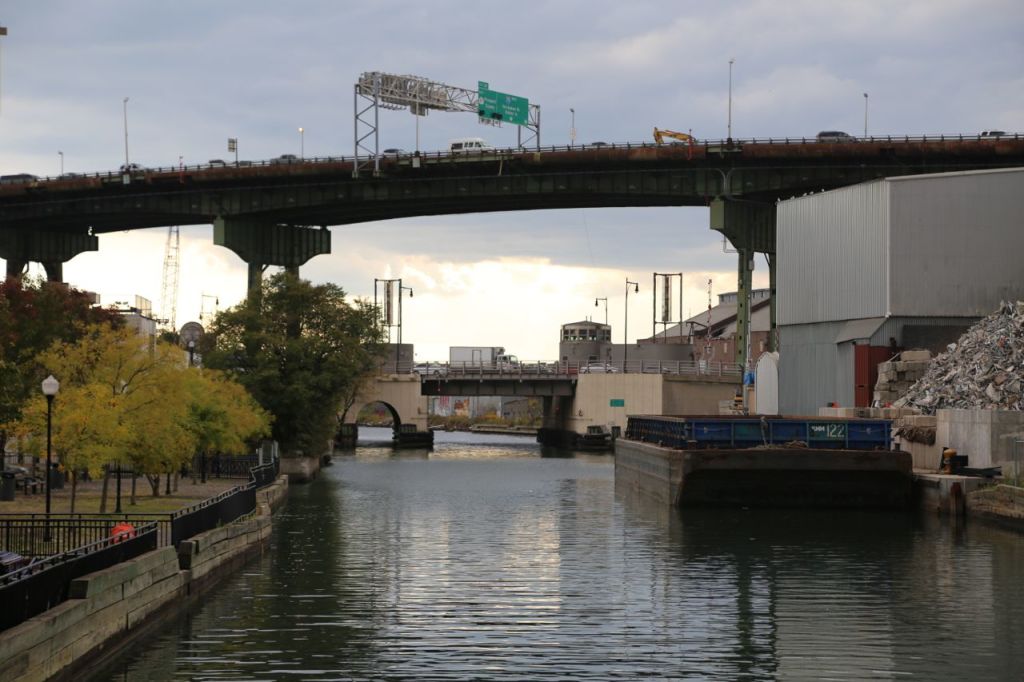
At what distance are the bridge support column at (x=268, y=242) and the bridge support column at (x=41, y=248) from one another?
82.1 feet

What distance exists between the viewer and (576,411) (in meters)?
135

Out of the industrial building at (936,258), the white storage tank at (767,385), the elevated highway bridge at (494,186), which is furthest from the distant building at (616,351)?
the industrial building at (936,258)

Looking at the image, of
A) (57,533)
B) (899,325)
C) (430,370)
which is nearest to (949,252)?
(899,325)

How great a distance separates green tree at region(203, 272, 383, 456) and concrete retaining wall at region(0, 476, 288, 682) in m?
43.3

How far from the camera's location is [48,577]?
2152 centimetres

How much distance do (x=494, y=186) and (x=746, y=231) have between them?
21710 mm

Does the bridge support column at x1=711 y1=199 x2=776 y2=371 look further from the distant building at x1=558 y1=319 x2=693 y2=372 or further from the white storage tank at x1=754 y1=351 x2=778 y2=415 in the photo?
the distant building at x1=558 y1=319 x2=693 y2=372

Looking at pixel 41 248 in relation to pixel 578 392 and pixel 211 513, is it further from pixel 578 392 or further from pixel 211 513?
pixel 211 513

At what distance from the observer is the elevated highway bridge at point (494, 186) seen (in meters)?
106

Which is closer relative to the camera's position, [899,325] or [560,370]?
[899,325]

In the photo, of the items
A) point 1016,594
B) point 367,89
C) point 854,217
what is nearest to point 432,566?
point 1016,594

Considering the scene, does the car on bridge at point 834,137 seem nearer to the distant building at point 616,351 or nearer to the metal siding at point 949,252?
the metal siding at point 949,252

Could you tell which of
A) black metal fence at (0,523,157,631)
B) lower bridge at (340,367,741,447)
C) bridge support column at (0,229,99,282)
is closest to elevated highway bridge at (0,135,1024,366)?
bridge support column at (0,229,99,282)

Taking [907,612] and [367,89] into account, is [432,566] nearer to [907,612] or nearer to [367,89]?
[907,612]
